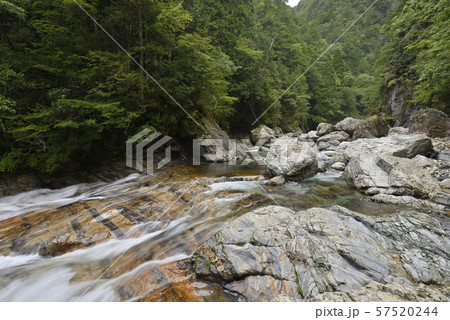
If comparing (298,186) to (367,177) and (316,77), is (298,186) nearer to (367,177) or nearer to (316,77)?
(367,177)

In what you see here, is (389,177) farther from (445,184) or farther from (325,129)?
(325,129)

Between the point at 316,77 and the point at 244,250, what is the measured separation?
1472 inches

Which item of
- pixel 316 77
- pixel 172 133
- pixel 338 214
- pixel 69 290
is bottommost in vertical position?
pixel 69 290

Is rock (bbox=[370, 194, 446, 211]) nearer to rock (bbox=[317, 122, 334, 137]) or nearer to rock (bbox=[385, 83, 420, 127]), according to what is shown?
rock (bbox=[385, 83, 420, 127])

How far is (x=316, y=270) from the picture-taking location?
7.57 ft

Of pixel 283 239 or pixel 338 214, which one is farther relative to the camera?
pixel 338 214

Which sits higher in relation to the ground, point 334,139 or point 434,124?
point 434,124

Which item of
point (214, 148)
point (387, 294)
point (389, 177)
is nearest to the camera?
point (387, 294)

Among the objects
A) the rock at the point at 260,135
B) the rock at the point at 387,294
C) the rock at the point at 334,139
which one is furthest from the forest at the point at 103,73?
the rock at the point at 387,294

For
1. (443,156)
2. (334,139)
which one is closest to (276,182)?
(443,156)

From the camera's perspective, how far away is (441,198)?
4.45 metres

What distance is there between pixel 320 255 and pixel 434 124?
13121 millimetres

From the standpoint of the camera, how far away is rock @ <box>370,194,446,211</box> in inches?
168
